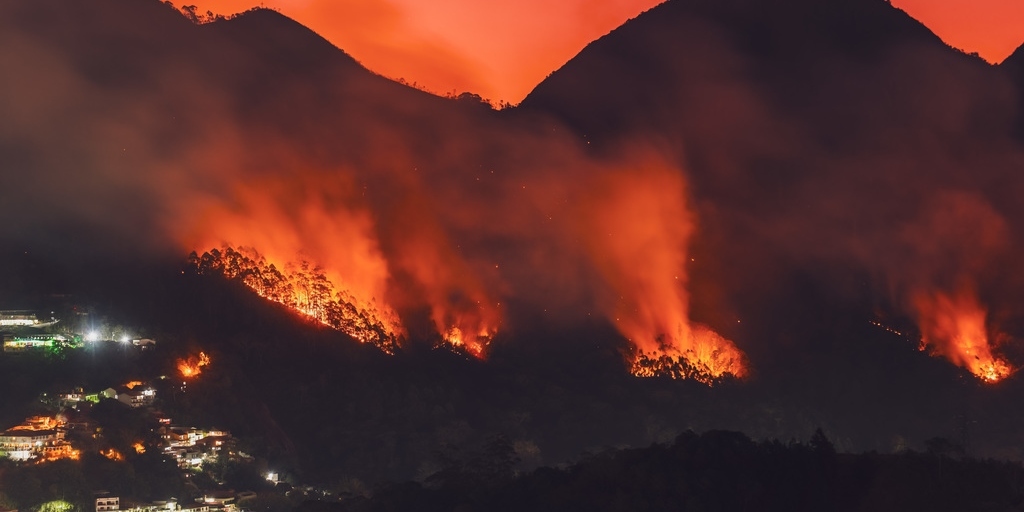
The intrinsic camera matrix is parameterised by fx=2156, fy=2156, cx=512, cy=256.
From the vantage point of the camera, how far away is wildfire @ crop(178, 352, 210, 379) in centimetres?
11350

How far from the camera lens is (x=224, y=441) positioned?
107000 mm

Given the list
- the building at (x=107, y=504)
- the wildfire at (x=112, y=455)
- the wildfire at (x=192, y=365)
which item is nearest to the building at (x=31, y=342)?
the wildfire at (x=192, y=365)

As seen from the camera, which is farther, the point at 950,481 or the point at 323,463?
the point at 323,463

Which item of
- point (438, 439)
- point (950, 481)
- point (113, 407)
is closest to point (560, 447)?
point (438, 439)

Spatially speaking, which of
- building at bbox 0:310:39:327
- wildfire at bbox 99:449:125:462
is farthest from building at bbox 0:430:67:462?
building at bbox 0:310:39:327

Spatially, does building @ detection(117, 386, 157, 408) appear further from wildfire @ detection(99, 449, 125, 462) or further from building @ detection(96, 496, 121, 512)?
building @ detection(96, 496, 121, 512)

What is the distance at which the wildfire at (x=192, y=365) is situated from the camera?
114 m

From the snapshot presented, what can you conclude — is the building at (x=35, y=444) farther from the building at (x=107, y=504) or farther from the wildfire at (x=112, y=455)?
the building at (x=107, y=504)

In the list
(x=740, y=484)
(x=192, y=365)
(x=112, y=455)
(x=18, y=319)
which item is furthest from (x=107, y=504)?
(x=740, y=484)

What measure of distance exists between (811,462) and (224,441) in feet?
116

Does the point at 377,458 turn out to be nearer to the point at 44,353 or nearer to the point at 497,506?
the point at 44,353

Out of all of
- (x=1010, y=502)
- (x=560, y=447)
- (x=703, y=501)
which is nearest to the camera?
(x=1010, y=502)

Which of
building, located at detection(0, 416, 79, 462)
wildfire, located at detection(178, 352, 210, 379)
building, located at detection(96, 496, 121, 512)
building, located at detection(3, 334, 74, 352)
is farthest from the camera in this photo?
wildfire, located at detection(178, 352, 210, 379)

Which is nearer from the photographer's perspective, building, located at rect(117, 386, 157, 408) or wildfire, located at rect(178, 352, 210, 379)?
building, located at rect(117, 386, 157, 408)
